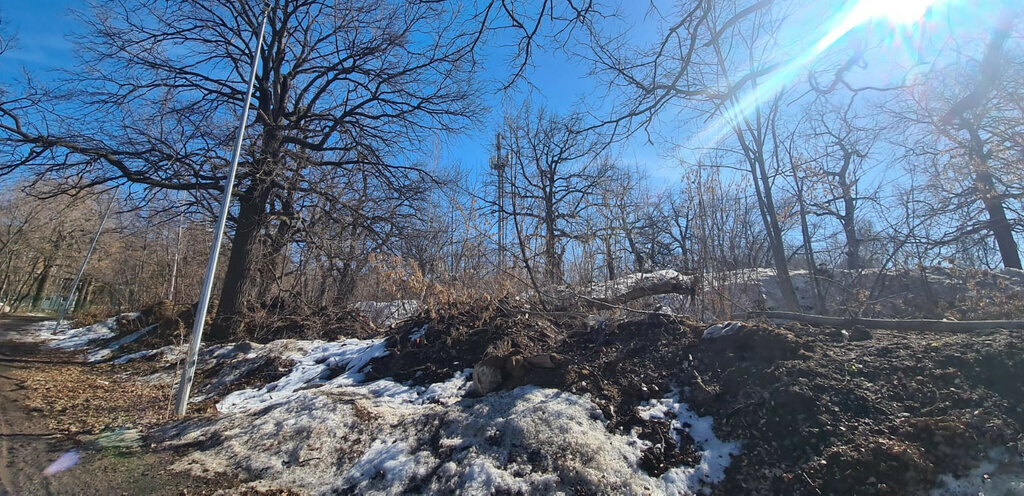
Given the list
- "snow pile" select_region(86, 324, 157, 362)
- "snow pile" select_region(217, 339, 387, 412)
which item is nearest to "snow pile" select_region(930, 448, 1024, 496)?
"snow pile" select_region(217, 339, 387, 412)

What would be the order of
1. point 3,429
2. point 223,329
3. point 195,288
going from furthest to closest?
point 195,288 → point 223,329 → point 3,429

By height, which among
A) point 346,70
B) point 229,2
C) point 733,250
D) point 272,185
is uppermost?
point 229,2

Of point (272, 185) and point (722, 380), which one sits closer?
point (722, 380)

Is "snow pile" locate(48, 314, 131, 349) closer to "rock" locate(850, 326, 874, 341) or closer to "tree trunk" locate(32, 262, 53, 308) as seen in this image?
"rock" locate(850, 326, 874, 341)

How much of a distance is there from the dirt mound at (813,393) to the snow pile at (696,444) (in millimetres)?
62

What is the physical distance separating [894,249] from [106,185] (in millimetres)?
17854

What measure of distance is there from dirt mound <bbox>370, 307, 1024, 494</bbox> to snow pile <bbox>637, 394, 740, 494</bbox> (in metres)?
0.06

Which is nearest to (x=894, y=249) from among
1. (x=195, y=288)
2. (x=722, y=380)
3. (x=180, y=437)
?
(x=722, y=380)

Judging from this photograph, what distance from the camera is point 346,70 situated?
11406 millimetres

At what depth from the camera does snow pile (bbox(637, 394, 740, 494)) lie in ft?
9.32

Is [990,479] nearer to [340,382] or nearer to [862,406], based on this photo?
[862,406]

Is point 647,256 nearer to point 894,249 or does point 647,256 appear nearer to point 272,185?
point 894,249

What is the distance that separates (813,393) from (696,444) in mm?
903

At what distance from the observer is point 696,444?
125 inches
